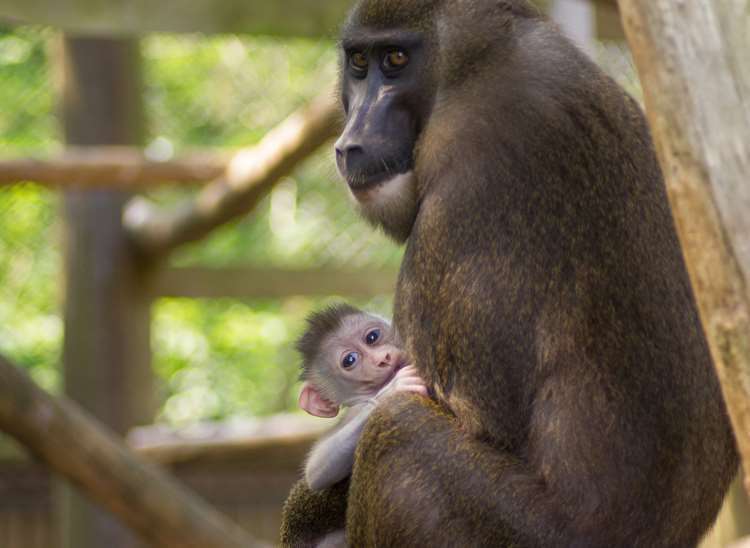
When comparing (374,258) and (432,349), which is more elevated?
(432,349)

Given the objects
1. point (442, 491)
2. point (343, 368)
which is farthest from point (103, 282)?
point (442, 491)

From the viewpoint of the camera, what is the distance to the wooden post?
22.5 feet

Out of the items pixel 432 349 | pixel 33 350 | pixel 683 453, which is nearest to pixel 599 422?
pixel 683 453

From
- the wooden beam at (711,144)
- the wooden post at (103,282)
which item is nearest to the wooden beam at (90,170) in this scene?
the wooden post at (103,282)

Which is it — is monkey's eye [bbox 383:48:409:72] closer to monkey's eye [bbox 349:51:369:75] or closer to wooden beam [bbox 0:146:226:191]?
monkey's eye [bbox 349:51:369:75]

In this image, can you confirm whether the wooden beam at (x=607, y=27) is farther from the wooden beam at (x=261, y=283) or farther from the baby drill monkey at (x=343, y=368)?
the baby drill monkey at (x=343, y=368)

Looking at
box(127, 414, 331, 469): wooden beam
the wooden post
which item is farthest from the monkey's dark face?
the wooden post

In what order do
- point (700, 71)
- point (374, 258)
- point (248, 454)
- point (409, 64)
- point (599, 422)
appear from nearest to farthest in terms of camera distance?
point (700, 71), point (599, 422), point (409, 64), point (248, 454), point (374, 258)

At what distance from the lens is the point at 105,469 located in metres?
5.15

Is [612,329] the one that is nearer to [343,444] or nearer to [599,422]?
[599,422]

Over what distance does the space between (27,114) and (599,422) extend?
19.7ft

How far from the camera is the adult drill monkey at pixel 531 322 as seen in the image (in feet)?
9.32

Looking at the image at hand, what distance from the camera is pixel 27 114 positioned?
26.4ft

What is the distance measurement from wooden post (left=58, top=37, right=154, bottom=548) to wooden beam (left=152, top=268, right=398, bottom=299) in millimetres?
224
